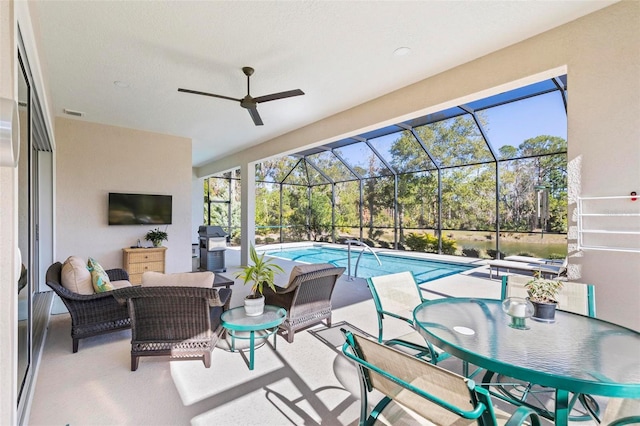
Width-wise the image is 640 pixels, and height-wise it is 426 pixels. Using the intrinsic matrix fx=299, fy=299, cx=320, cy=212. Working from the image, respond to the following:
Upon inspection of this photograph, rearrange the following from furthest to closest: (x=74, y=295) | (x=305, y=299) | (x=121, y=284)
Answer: (x=121, y=284)
(x=305, y=299)
(x=74, y=295)

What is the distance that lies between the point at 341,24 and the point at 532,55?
1976mm

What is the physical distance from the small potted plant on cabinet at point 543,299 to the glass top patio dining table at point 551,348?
61mm

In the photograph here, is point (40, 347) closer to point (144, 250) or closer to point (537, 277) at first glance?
point (144, 250)

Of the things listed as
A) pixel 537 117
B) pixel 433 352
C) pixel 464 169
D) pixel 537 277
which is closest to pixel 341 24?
pixel 537 277

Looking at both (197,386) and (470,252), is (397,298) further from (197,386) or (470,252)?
(470,252)

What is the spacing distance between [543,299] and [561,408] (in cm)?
68

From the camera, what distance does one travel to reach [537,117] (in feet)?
21.5

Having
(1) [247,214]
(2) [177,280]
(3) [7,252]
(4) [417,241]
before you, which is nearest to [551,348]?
(3) [7,252]

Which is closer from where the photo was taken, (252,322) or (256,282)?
(252,322)

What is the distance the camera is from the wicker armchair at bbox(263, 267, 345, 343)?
3178 mm

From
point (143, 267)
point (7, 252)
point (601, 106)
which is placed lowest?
point (143, 267)

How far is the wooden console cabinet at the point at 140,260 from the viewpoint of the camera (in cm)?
578

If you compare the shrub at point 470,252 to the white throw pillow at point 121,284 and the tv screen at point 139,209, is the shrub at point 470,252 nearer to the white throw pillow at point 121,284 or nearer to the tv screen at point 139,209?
the tv screen at point 139,209

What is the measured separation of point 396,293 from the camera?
276 centimetres
